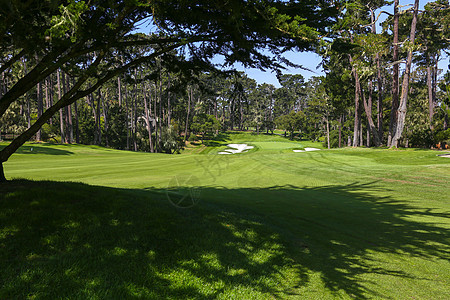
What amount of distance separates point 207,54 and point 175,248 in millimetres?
6012

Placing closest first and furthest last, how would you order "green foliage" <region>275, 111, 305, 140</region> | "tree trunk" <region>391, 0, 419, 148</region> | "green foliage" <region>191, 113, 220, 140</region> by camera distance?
"tree trunk" <region>391, 0, 419, 148</region>
"green foliage" <region>191, 113, 220, 140</region>
"green foliage" <region>275, 111, 305, 140</region>

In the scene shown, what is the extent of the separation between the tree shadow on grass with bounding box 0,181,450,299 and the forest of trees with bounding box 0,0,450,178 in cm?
256

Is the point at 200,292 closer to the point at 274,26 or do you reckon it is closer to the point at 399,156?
the point at 274,26

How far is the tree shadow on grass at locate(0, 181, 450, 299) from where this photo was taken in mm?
3691

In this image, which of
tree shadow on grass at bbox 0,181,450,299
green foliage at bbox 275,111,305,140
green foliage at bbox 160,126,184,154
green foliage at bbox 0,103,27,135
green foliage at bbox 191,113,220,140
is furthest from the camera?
green foliage at bbox 275,111,305,140

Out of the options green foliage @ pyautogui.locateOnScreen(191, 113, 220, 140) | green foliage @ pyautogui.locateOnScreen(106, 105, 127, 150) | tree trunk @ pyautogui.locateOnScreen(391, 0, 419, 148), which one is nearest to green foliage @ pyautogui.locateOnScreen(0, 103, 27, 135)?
green foliage @ pyautogui.locateOnScreen(106, 105, 127, 150)

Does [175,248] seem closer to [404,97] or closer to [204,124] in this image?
[404,97]

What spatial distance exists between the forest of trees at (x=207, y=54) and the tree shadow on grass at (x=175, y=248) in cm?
256

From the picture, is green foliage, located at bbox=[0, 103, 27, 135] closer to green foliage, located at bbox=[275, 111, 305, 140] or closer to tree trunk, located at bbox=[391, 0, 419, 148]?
tree trunk, located at bbox=[391, 0, 419, 148]

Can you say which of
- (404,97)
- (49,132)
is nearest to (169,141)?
(49,132)

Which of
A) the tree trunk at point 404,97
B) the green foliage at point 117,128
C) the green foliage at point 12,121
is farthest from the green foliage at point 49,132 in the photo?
the tree trunk at point 404,97

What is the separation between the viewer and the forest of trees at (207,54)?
467 centimetres

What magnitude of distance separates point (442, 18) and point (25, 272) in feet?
157

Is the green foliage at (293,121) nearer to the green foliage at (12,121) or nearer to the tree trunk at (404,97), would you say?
the tree trunk at (404,97)
